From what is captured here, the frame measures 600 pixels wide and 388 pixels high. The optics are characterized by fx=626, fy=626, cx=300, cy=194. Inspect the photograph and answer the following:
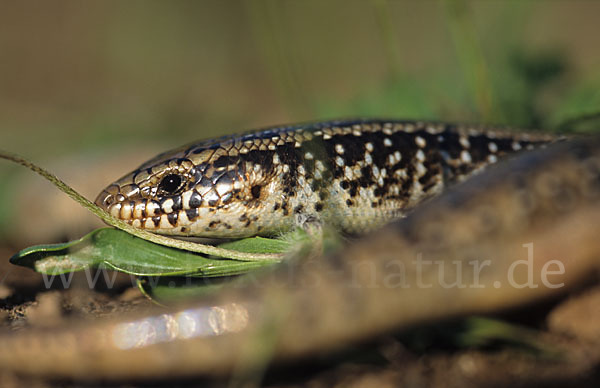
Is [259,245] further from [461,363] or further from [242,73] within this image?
[242,73]

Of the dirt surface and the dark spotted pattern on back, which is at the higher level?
the dark spotted pattern on back

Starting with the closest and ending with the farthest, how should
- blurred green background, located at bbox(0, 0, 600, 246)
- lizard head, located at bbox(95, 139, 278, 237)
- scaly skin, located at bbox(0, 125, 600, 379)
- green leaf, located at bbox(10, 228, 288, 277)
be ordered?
scaly skin, located at bbox(0, 125, 600, 379), green leaf, located at bbox(10, 228, 288, 277), lizard head, located at bbox(95, 139, 278, 237), blurred green background, located at bbox(0, 0, 600, 246)

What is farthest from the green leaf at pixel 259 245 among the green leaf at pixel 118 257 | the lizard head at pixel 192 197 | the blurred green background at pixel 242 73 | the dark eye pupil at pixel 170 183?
the blurred green background at pixel 242 73

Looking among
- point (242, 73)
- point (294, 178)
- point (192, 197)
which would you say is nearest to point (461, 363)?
point (294, 178)

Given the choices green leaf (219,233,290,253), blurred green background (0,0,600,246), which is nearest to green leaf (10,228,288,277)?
green leaf (219,233,290,253)

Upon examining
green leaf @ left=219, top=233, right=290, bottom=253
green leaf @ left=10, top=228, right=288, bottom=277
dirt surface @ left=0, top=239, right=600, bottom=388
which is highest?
green leaf @ left=10, top=228, right=288, bottom=277

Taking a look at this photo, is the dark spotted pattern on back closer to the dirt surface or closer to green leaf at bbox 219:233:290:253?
green leaf at bbox 219:233:290:253

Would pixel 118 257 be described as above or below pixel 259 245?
above
